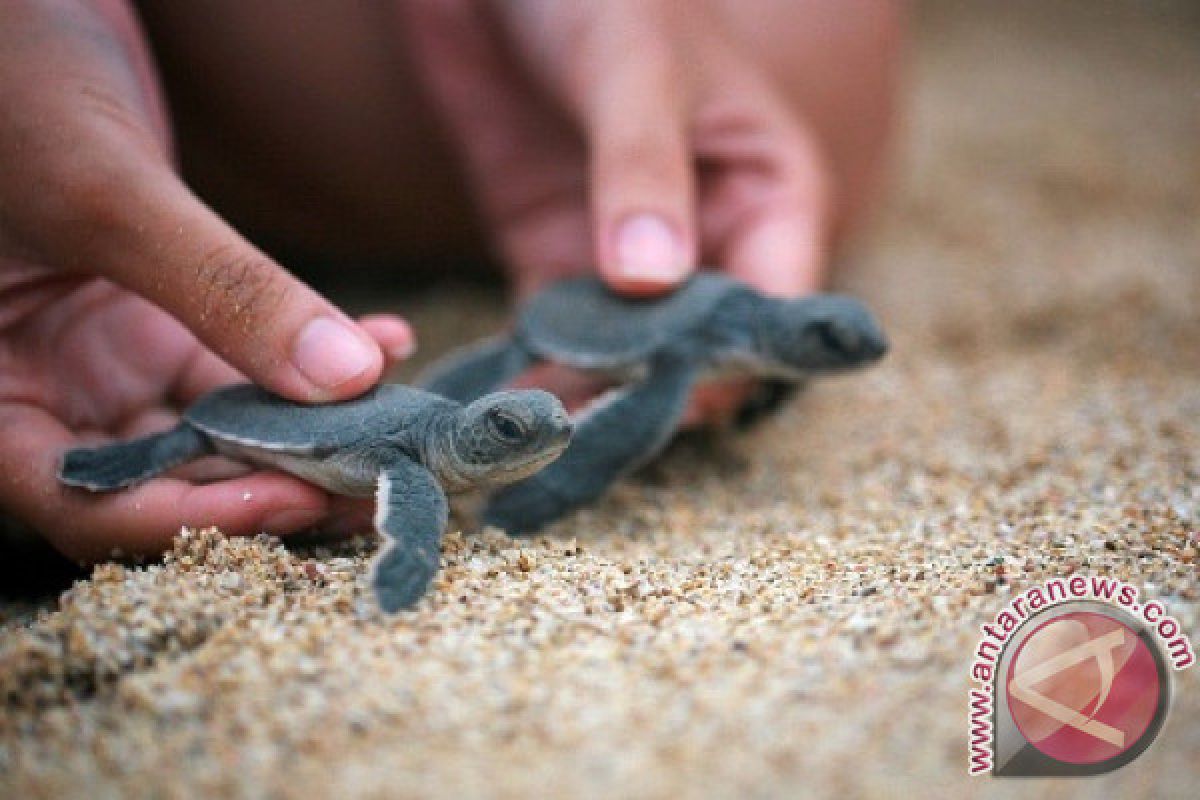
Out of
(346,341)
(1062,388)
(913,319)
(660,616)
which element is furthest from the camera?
(913,319)

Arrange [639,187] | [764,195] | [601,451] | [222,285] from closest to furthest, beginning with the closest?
[222,285] < [601,451] < [639,187] < [764,195]

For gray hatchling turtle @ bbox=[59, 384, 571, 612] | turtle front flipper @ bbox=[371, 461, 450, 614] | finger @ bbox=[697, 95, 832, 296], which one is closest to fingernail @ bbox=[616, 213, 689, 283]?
finger @ bbox=[697, 95, 832, 296]

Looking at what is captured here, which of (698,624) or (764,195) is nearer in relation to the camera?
(698,624)

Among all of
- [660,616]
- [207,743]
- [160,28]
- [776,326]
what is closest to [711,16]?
[776,326]

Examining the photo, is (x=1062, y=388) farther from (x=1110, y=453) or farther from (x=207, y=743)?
→ (x=207, y=743)

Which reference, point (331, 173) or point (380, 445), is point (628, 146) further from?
point (331, 173)

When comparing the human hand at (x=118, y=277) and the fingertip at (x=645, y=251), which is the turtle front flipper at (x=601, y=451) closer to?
the fingertip at (x=645, y=251)

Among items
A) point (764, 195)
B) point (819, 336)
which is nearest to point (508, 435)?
point (819, 336)
